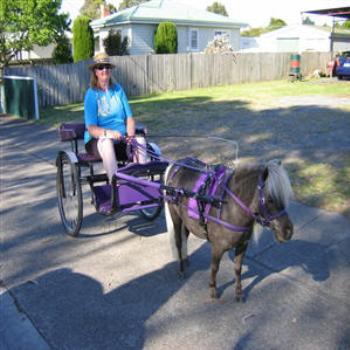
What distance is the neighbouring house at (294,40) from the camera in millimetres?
45969

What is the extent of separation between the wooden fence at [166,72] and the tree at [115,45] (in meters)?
8.94

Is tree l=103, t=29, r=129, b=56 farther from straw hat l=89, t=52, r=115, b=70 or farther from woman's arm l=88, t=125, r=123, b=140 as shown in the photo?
woman's arm l=88, t=125, r=123, b=140

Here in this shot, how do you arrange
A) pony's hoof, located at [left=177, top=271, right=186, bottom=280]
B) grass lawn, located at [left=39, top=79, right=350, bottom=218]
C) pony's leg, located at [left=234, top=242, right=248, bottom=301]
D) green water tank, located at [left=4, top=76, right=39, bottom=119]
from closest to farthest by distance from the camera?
pony's leg, located at [left=234, top=242, right=248, bottom=301] → pony's hoof, located at [left=177, top=271, right=186, bottom=280] → grass lawn, located at [left=39, top=79, right=350, bottom=218] → green water tank, located at [left=4, top=76, right=39, bottom=119]

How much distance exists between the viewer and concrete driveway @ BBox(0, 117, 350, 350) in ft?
11.1

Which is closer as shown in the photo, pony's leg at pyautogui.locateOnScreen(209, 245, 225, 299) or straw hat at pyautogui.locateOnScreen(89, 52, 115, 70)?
pony's leg at pyautogui.locateOnScreen(209, 245, 225, 299)

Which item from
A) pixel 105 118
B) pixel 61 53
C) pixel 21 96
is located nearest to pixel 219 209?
pixel 105 118

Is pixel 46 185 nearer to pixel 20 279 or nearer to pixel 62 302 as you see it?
pixel 20 279

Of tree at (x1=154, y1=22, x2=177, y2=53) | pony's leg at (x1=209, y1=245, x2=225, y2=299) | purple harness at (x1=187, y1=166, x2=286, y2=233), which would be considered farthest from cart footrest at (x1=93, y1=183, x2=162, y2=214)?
tree at (x1=154, y1=22, x2=177, y2=53)

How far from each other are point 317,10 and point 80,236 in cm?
2849

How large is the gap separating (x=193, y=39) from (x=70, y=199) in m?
30.8

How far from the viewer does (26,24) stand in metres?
21.9

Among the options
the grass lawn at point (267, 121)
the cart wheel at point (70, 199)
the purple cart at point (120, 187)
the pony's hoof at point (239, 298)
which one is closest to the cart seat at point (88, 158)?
the purple cart at point (120, 187)

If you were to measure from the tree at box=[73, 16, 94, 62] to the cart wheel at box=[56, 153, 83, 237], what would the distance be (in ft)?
72.3

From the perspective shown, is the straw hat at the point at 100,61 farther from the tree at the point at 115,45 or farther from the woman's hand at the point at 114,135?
the tree at the point at 115,45
